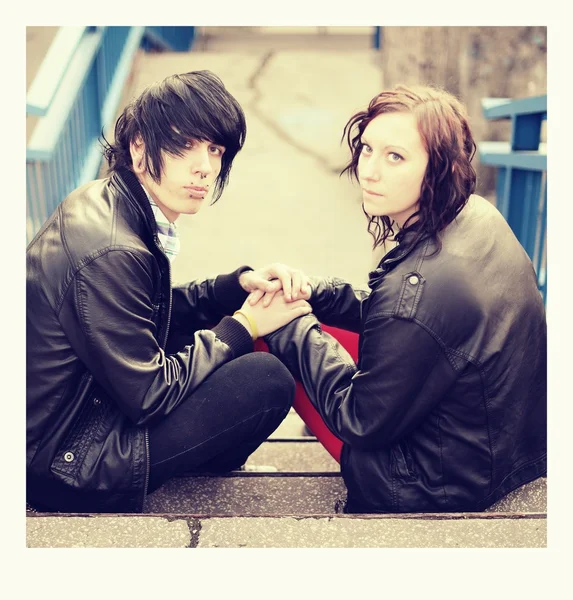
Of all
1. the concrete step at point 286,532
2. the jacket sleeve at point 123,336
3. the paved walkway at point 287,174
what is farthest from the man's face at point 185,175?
the paved walkway at point 287,174

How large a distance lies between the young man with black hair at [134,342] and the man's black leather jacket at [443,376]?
0.24m

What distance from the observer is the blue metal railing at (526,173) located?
304 centimetres

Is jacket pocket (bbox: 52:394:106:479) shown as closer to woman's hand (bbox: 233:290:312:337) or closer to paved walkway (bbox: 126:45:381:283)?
woman's hand (bbox: 233:290:312:337)

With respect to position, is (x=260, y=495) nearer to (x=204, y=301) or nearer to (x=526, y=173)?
(x=204, y=301)

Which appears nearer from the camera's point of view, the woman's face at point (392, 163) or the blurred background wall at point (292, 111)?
Answer: the woman's face at point (392, 163)

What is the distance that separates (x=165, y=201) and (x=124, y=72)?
4041 millimetres

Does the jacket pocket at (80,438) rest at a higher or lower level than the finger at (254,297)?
lower

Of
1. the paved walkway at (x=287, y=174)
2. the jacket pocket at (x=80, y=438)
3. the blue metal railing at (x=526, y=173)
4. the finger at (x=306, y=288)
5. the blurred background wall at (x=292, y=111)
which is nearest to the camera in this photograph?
the jacket pocket at (x=80, y=438)

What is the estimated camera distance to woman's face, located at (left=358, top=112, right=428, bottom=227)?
1738 millimetres

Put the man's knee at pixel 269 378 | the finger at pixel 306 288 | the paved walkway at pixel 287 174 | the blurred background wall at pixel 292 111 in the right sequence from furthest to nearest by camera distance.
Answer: the paved walkway at pixel 287 174 < the blurred background wall at pixel 292 111 < the finger at pixel 306 288 < the man's knee at pixel 269 378

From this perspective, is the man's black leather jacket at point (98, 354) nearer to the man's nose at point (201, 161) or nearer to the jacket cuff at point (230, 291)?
the man's nose at point (201, 161)

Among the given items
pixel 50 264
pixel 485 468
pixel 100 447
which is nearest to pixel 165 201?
pixel 50 264

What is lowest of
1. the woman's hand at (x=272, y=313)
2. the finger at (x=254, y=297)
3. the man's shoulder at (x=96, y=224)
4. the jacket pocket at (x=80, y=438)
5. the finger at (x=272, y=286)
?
the jacket pocket at (x=80, y=438)
